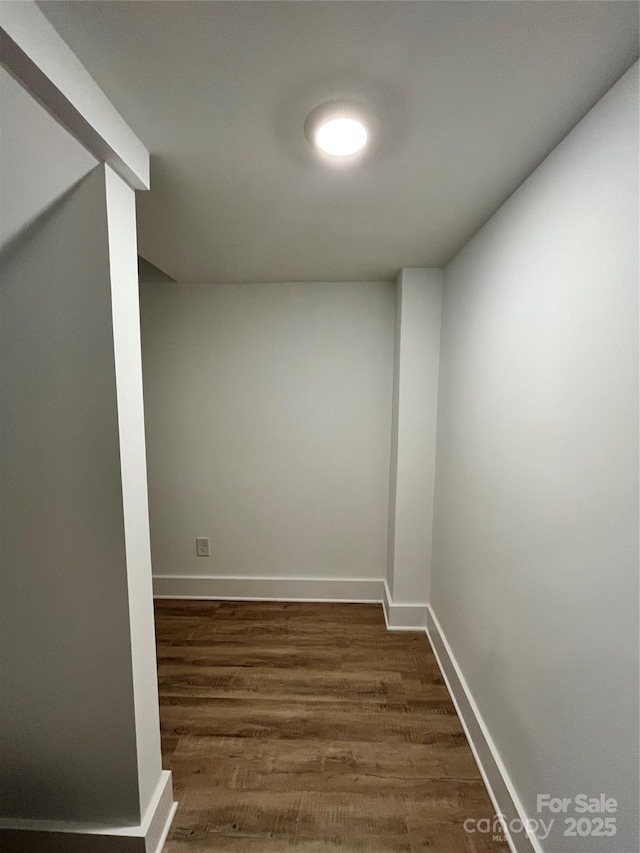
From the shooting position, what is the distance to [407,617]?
2496 mm

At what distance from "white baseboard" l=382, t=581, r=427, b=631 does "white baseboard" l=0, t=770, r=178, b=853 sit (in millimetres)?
1544

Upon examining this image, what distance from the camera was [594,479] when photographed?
3.13ft

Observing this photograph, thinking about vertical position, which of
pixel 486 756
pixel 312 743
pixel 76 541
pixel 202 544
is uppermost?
pixel 76 541

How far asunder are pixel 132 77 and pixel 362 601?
279 centimetres

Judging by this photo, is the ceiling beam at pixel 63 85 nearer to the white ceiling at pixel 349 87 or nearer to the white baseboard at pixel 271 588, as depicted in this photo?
the white ceiling at pixel 349 87

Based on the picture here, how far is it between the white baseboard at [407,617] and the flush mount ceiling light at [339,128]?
2.27 meters

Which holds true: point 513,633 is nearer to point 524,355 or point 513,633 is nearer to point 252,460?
point 524,355

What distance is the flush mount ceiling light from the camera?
958 mm

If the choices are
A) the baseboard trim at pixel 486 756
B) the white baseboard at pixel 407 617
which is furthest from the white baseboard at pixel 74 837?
the white baseboard at pixel 407 617

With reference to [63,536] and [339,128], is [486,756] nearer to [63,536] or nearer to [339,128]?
[63,536]

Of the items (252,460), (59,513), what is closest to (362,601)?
(252,460)

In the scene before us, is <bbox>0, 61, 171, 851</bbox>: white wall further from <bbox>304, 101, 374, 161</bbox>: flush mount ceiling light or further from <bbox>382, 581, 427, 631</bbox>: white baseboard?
<bbox>382, 581, 427, 631</bbox>: white baseboard

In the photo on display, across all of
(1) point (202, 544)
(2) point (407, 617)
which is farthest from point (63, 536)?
(2) point (407, 617)

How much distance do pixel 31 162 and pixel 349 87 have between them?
2.52ft
